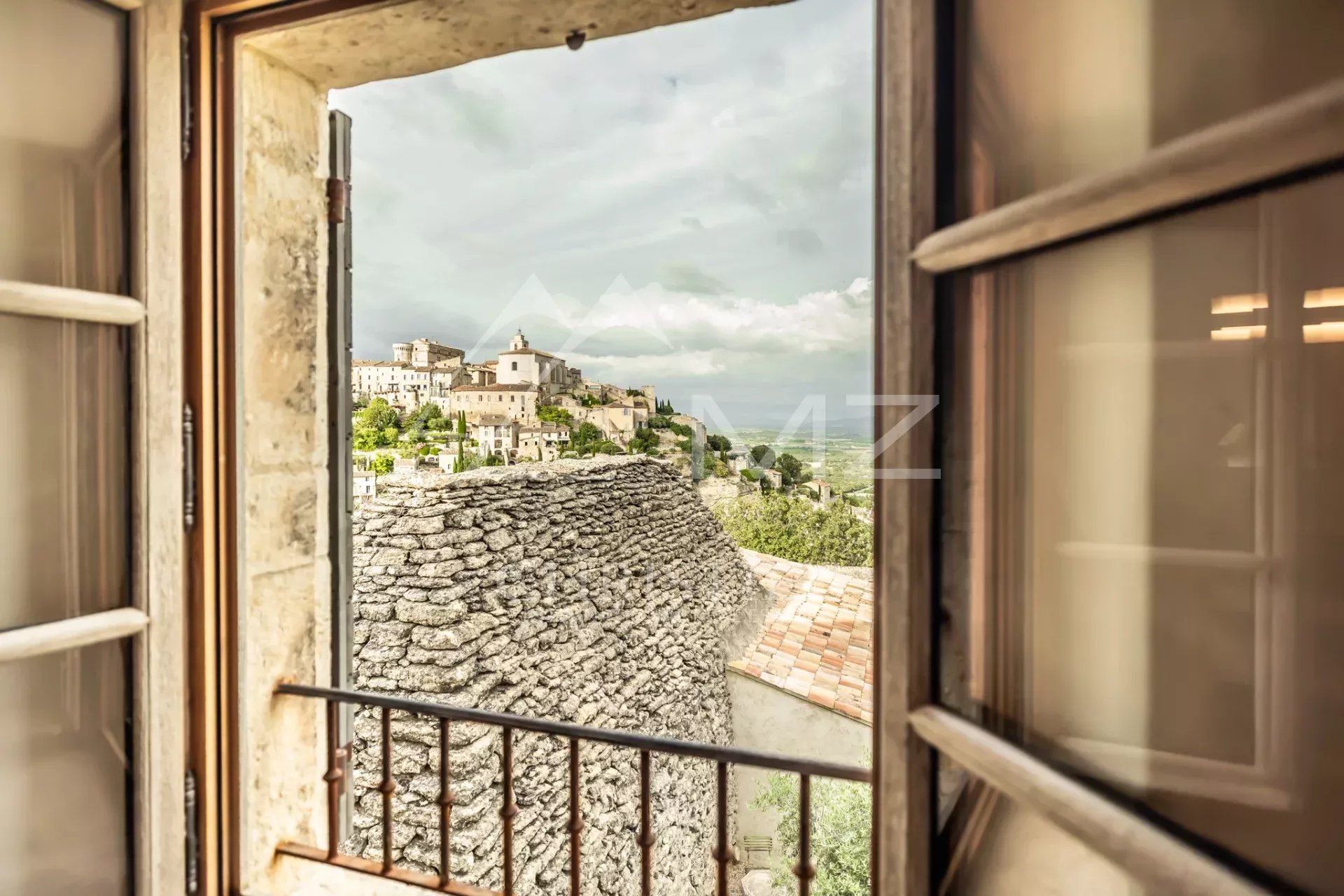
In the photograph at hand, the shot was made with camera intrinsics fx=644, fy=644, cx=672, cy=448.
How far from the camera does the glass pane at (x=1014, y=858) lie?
1.39 ft

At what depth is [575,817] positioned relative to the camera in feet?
4.13

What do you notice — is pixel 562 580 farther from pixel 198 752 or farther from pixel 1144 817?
pixel 1144 817

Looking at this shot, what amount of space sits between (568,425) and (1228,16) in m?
8.08

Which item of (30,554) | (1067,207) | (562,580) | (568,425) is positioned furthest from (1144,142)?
(568,425)

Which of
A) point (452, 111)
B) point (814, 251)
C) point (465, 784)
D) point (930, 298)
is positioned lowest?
point (465, 784)

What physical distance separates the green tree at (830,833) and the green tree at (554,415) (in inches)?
190

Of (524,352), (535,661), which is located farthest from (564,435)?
(535,661)

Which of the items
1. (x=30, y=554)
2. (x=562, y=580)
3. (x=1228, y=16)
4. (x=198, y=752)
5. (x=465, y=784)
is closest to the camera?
(x=1228, y=16)

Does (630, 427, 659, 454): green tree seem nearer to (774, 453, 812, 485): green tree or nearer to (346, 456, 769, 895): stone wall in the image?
(346, 456, 769, 895): stone wall

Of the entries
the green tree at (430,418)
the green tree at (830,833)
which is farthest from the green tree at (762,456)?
the green tree at (430,418)

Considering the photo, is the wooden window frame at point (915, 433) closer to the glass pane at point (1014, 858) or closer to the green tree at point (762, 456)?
the glass pane at point (1014, 858)

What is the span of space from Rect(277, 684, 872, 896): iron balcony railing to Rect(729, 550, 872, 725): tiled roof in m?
5.90

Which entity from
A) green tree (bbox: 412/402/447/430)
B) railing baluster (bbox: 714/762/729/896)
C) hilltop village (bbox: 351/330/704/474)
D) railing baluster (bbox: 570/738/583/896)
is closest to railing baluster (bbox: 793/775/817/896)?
railing baluster (bbox: 714/762/729/896)

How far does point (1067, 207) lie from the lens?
42cm
